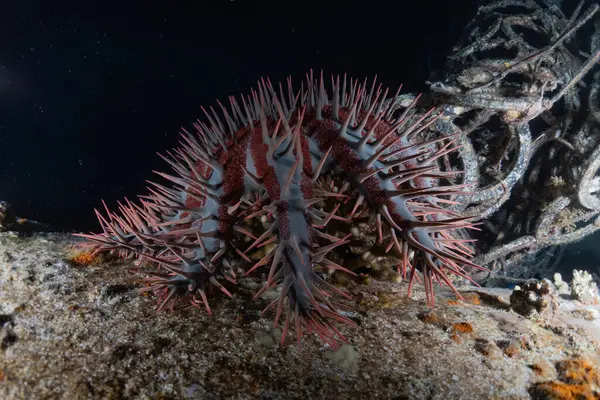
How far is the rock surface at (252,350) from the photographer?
1.80 metres

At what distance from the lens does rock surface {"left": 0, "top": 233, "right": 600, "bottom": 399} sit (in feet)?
5.90

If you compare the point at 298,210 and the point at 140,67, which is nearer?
the point at 298,210

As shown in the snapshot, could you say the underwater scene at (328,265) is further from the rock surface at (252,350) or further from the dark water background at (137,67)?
the dark water background at (137,67)

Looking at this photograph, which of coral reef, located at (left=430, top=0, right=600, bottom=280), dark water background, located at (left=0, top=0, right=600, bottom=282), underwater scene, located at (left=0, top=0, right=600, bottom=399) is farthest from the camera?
dark water background, located at (left=0, top=0, right=600, bottom=282)

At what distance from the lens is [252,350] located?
2031 mm

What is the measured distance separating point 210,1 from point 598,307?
833 cm

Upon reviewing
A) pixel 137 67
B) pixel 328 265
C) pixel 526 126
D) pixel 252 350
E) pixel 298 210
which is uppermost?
pixel 137 67

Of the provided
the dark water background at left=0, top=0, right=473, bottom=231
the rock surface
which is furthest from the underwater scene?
the dark water background at left=0, top=0, right=473, bottom=231

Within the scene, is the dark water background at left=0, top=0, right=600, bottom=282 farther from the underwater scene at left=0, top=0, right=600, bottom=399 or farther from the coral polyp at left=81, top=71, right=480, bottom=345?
the coral polyp at left=81, top=71, right=480, bottom=345

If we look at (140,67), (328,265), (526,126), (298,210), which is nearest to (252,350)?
(328,265)

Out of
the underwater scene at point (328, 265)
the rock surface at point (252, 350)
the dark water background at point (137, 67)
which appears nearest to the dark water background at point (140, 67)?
the dark water background at point (137, 67)

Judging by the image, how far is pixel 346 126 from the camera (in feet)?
7.72

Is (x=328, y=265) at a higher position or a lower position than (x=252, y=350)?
higher

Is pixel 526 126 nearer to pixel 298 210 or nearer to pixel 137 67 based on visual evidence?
pixel 298 210
